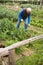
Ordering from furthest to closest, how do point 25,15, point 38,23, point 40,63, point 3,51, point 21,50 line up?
1. point 38,23
2. point 25,15
3. point 21,50
4. point 40,63
5. point 3,51

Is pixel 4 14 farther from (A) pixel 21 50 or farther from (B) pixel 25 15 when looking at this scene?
(A) pixel 21 50

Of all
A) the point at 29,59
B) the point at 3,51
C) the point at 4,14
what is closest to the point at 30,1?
the point at 4,14

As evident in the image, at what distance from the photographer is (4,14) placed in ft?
53.5

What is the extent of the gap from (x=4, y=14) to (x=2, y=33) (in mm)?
5554

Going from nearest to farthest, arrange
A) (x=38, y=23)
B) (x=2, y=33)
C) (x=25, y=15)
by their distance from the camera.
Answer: (x=2, y=33)
(x=25, y=15)
(x=38, y=23)

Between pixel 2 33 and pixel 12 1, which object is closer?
pixel 2 33

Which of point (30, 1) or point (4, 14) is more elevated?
point (4, 14)

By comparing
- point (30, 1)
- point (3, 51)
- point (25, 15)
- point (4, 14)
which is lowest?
point (30, 1)

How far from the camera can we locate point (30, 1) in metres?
28.2

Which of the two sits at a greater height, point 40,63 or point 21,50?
point 40,63

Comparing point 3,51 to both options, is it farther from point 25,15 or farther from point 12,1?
point 12,1

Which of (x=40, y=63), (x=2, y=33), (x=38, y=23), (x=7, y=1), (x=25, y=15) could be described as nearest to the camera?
(x=40, y=63)

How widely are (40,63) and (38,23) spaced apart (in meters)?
9.05

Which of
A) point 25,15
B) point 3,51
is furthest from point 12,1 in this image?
point 3,51
